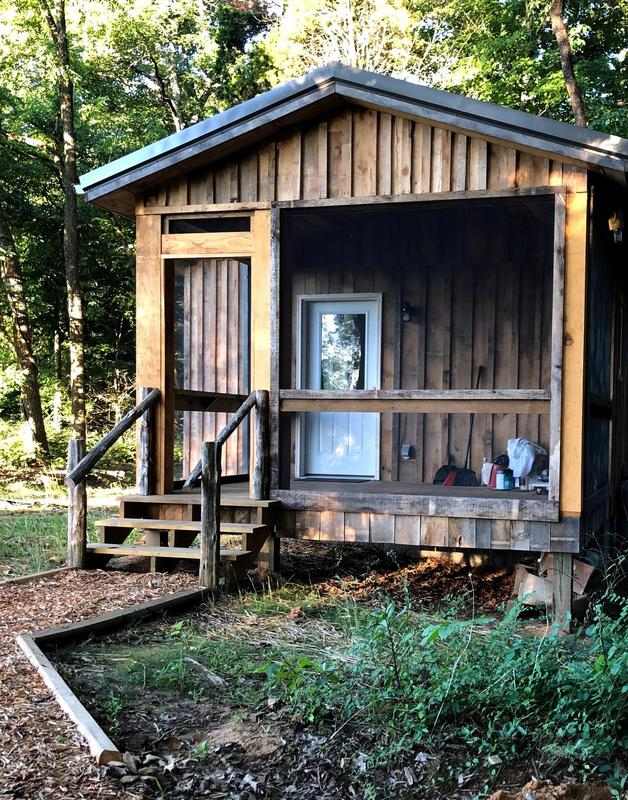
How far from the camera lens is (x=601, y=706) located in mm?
3416

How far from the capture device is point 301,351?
9.55 meters

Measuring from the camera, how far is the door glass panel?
30.7 ft

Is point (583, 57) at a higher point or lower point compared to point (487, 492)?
higher

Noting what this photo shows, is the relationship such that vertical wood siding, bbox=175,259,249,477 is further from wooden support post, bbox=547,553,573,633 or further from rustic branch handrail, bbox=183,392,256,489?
wooden support post, bbox=547,553,573,633

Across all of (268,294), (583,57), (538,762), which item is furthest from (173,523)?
(583,57)

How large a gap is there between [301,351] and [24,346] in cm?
845

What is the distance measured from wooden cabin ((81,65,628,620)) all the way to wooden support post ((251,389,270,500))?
0.18 feet

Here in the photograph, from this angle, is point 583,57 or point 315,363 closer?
point 315,363

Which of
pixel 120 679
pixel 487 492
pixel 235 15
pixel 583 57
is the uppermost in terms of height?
pixel 235 15

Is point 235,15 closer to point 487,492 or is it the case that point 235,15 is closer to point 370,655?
point 487,492

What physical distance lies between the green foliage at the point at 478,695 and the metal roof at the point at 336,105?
342 centimetres

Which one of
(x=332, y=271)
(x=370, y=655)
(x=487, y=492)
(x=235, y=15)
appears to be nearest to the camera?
(x=370, y=655)

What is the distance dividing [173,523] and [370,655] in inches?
119

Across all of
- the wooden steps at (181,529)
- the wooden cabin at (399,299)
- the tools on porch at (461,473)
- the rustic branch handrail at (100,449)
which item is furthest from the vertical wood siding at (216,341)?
the rustic branch handrail at (100,449)
